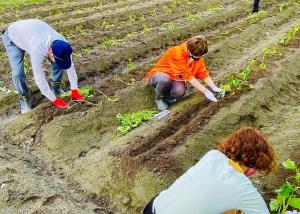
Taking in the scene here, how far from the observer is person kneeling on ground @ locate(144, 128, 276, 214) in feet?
10.1

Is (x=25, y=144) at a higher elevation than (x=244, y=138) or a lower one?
lower

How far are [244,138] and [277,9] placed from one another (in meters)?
9.17

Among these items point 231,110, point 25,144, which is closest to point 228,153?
point 231,110

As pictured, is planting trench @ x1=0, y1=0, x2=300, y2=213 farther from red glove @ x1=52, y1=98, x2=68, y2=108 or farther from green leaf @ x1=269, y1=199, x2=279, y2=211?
green leaf @ x1=269, y1=199, x2=279, y2=211

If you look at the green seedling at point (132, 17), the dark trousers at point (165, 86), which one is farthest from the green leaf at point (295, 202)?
the green seedling at point (132, 17)

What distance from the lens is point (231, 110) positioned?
602 cm

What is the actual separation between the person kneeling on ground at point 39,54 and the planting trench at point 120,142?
1.08 ft

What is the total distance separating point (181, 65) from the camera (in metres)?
5.79

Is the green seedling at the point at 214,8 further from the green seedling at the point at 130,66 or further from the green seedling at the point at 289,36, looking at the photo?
the green seedling at the point at 130,66

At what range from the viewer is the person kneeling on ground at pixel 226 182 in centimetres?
307

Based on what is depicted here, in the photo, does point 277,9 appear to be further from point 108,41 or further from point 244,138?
point 244,138

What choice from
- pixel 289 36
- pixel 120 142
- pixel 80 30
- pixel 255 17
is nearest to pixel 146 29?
pixel 80 30

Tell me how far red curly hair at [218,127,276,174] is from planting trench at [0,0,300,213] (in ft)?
5.17

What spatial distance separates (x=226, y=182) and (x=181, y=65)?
290 cm
